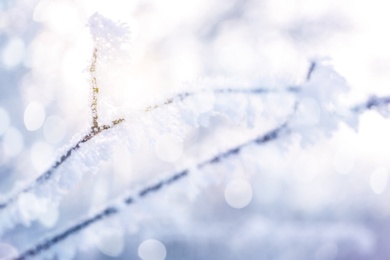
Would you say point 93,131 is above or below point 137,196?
above

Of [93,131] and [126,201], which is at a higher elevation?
[93,131]

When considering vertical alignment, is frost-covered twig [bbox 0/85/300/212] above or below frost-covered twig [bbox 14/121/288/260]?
above

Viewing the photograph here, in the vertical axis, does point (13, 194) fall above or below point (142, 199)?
above

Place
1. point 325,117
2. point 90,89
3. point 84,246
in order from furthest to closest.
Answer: point 90,89 < point 84,246 < point 325,117

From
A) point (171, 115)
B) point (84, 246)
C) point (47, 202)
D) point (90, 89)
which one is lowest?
point (84, 246)

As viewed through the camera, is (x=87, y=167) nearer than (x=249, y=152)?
No

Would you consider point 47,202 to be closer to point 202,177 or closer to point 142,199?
point 142,199

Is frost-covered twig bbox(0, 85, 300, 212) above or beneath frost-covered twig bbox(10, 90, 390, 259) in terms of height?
above

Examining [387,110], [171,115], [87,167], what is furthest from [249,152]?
[87,167]

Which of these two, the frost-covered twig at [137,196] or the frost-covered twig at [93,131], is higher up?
the frost-covered twig at [93,131]

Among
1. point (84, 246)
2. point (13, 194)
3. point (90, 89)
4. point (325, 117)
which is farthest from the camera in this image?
point (90, 89)

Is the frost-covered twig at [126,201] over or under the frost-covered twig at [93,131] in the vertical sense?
under
